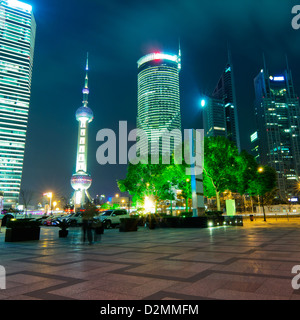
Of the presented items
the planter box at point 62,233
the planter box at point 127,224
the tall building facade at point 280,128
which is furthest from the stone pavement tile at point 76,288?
the tall building facade at point 280,128

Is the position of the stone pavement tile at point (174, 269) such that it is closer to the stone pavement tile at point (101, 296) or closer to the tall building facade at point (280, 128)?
the stone pavement tile at point (101, 296)

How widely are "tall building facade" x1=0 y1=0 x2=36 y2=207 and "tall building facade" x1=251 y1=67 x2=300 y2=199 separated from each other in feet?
550

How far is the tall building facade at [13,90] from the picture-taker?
531ft

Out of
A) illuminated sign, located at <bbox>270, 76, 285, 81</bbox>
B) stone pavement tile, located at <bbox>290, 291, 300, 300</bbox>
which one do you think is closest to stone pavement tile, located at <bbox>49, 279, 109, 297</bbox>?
stone pavement tile, located at <bbox>290, 291, 300, 300</bbox>

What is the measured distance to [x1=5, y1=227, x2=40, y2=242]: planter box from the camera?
47.6 ft

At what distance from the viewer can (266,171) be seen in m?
47.2

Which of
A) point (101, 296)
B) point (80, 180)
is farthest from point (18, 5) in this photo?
point (101, 296)

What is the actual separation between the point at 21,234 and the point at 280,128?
190 metres

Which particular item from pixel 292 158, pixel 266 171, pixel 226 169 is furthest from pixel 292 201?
pixel 226 169

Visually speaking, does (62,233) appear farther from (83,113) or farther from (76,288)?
(83,113)

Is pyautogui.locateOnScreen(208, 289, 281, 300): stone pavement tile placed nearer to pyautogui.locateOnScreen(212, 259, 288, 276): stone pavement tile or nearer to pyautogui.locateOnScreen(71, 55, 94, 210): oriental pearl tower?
pyautogui.locateOnScreen(212, 259, 288, 276): stone pavement tile

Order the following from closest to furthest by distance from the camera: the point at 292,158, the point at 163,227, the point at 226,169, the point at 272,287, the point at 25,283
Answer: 1. the point at 272,287
2. the point at 25,283
3. the point at 163,227
4. the point at 226,169
5. the point at 292,158
